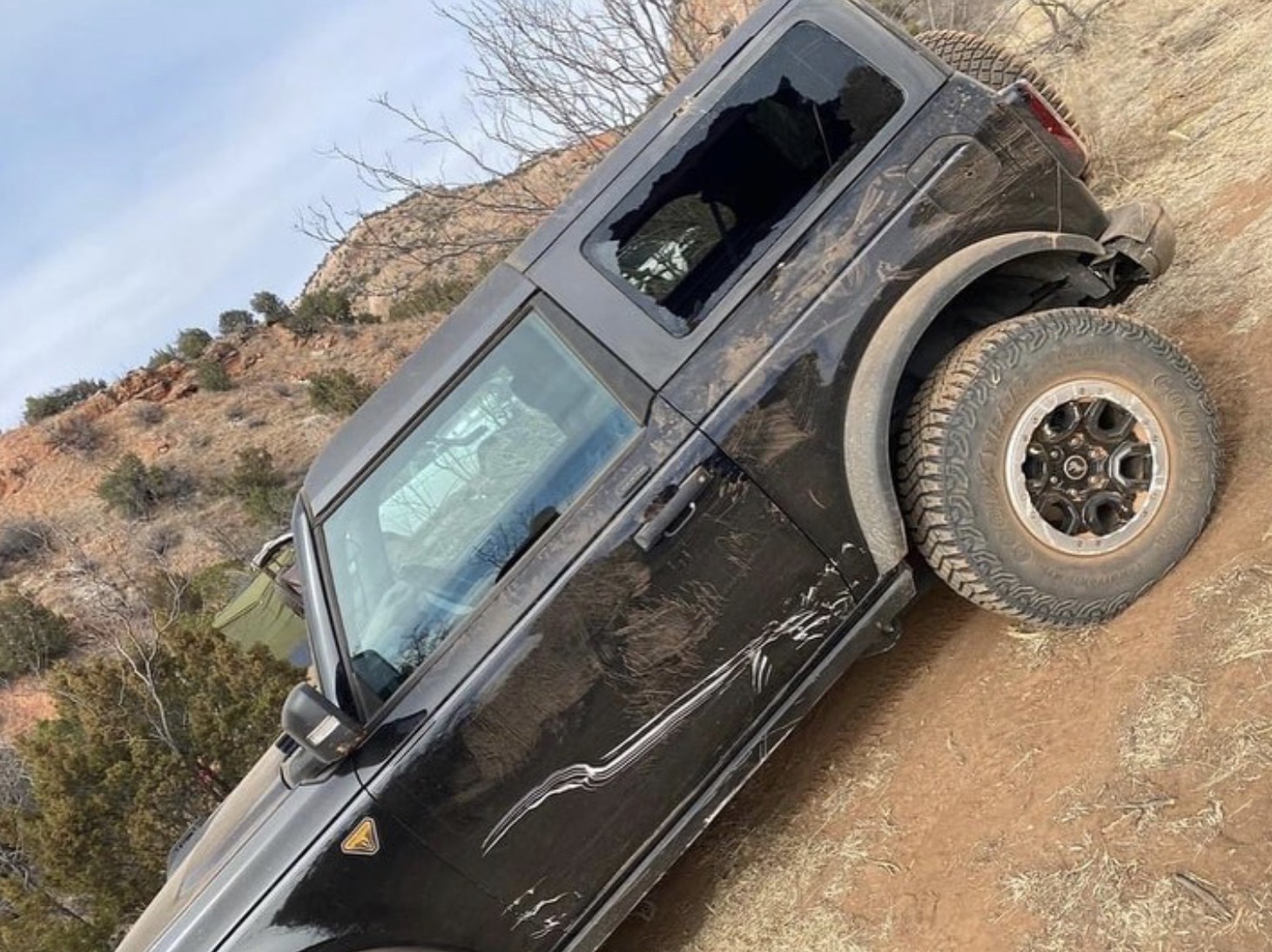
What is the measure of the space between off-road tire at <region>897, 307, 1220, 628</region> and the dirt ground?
8.1 inches

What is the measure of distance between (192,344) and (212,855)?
26395mm

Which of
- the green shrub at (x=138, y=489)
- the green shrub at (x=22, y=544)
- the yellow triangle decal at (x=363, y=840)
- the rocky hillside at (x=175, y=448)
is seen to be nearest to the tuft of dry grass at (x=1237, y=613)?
the yellow triangle decal at (x=363, y=840)

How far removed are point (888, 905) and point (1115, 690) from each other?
3.00ft

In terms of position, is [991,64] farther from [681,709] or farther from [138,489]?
[138,489]

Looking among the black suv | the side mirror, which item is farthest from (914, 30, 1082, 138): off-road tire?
the side mirror

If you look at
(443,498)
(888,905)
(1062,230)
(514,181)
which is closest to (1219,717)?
(888,905)

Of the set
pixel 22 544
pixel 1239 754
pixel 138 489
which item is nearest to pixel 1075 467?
pixel 1239 754

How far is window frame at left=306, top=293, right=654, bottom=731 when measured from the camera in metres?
2.75

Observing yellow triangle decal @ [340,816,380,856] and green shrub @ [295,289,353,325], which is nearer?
yellow triangle decal @ [340,816,380,856]

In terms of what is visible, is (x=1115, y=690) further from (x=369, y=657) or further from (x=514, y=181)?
(x=514, y=181)

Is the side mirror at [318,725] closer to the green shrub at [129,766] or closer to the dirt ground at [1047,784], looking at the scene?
the dirt ground at [1047,784]

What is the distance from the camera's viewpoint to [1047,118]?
317 centimetres

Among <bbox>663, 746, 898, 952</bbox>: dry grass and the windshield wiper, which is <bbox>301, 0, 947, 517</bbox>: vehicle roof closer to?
the windshield wiper

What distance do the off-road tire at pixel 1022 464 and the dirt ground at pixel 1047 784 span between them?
0.21 m
